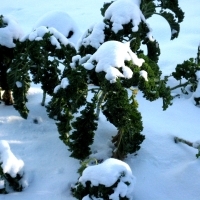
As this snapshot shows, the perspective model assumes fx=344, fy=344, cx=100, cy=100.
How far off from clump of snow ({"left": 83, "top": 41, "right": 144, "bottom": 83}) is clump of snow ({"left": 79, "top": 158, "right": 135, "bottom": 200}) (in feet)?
2.57

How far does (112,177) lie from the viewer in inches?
119

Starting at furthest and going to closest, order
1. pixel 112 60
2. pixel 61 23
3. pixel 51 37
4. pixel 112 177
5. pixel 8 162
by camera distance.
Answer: pixel 61 23
pixel 51 37
pixel 8 162
pixel 112 60
pixel 112 177

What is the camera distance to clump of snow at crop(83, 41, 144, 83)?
10.2 ft

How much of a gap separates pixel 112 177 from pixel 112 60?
1.06m

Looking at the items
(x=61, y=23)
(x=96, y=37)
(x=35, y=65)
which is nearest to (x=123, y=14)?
(x=96, y=37)

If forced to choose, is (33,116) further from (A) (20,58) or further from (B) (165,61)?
(B) (165,61)

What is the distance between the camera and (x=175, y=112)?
17.5 ft

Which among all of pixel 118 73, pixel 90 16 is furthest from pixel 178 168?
pixel 90 16

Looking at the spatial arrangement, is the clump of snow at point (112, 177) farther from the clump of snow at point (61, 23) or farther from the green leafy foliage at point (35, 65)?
the clump of snow at point (61, 23)

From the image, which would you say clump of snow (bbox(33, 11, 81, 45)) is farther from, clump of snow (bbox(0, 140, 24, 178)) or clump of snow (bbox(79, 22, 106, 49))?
clump of snow (bbox(0, 140, 24, 178))

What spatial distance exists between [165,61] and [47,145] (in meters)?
3.83

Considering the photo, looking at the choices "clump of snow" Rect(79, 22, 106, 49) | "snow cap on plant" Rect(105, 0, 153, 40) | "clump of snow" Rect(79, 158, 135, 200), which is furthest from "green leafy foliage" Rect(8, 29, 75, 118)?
"clump of snow" Rect(79, 158, 135, 200)

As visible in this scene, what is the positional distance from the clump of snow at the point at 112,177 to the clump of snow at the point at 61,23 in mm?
3567

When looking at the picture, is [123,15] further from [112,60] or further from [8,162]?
[8,162]
